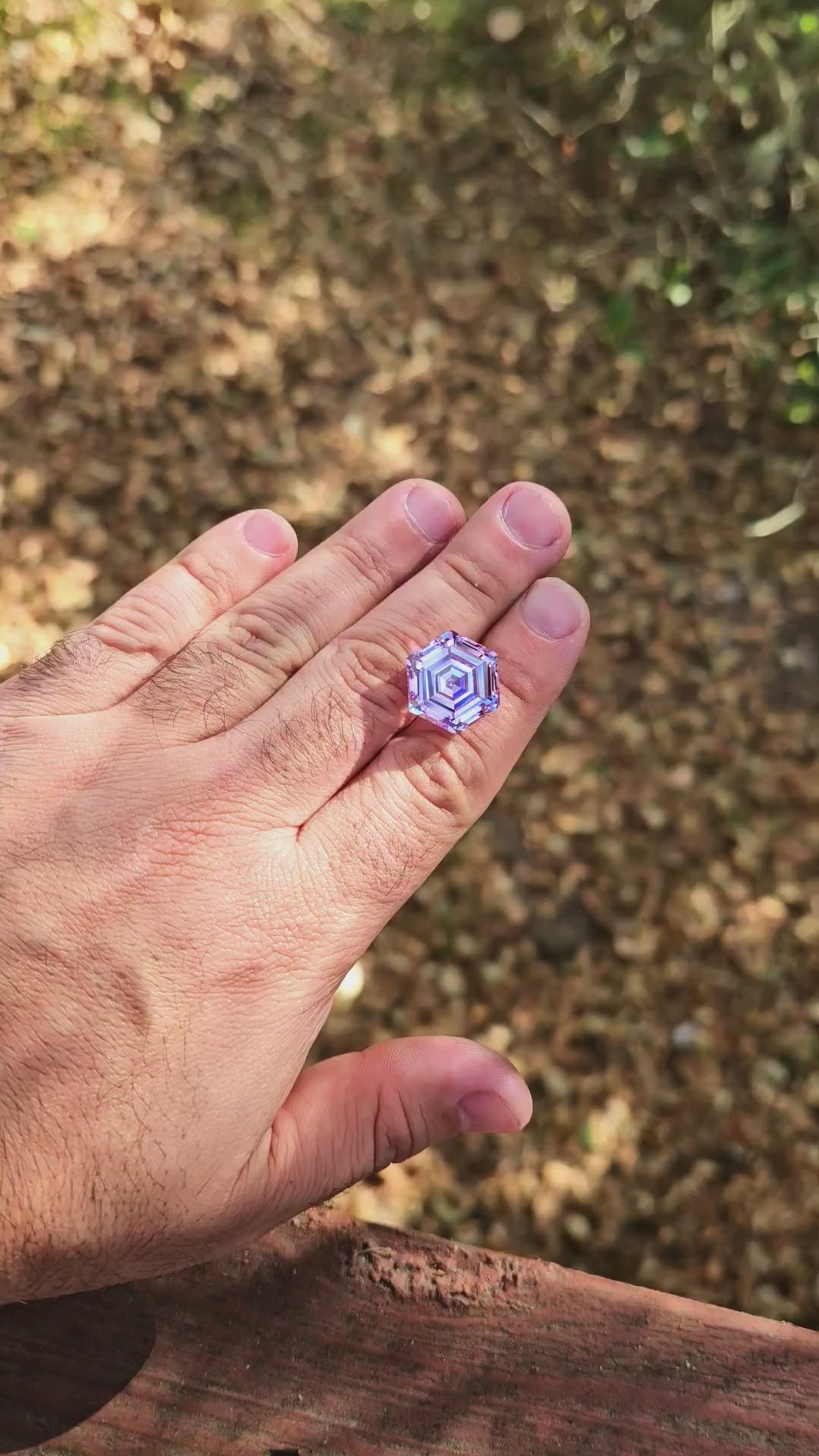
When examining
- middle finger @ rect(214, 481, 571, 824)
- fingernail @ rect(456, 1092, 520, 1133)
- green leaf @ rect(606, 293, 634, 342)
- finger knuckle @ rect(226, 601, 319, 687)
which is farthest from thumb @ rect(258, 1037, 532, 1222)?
green leaf @ rect(606, 293, 634, 342)

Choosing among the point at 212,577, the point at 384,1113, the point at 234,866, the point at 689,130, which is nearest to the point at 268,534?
the point at 212,577

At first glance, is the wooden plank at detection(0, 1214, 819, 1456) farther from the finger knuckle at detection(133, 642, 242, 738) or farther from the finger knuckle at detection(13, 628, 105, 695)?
the finger knuckle at detection(13, 628, 105, 695)

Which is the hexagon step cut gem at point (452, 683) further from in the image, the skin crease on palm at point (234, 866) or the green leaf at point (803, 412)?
the green leaf at point (803, 412)

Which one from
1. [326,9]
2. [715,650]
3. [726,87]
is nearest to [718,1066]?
[715,650]

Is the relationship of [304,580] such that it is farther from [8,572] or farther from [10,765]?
[8,572]

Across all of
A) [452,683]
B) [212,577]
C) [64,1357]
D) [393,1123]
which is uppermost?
[452,683]

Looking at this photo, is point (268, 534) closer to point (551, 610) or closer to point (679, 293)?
point (551, 610)
